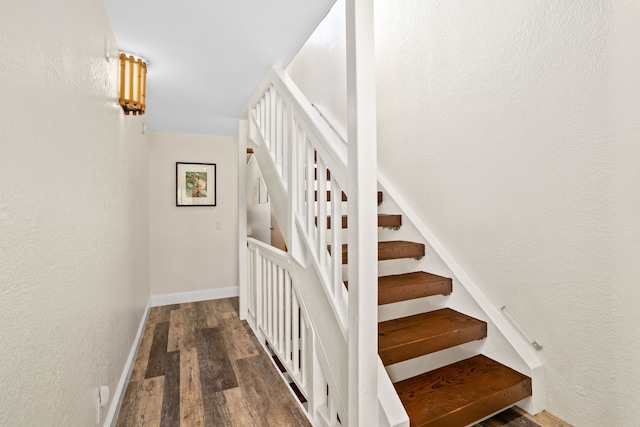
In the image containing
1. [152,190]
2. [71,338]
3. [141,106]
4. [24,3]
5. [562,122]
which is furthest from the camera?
[152,190]

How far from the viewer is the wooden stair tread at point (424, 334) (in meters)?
1.38

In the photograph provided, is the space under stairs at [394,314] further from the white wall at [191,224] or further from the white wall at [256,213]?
the white wall at [191,224]

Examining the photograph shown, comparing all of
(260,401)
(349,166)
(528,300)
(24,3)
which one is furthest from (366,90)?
(260,401)

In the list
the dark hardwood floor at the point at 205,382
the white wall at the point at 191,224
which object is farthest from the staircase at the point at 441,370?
the white wall at the point at 191,224

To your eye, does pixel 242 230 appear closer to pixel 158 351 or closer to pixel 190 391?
pixel 158 351

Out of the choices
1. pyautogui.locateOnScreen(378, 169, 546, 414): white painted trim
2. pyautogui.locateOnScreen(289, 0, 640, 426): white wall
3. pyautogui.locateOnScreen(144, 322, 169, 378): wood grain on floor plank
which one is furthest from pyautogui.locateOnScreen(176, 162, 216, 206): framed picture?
pyautogui.locateOnScreen(289, 0, 640, 426): white wall

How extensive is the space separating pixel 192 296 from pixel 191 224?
954 mm

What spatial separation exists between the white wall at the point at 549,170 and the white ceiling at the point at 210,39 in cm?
89

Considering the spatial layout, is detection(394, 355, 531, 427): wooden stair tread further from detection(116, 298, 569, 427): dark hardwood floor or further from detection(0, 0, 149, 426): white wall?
detection(0, 0, 149, 426): white wall

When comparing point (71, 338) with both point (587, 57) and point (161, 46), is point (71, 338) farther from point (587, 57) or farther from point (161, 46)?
point (587, 57)

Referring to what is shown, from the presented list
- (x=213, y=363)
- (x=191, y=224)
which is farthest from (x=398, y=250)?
(x=191, y=224)

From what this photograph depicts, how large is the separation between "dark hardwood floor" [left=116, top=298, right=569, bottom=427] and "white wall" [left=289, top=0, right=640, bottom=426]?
407mm

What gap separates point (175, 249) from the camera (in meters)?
4.05

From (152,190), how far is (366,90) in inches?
141
